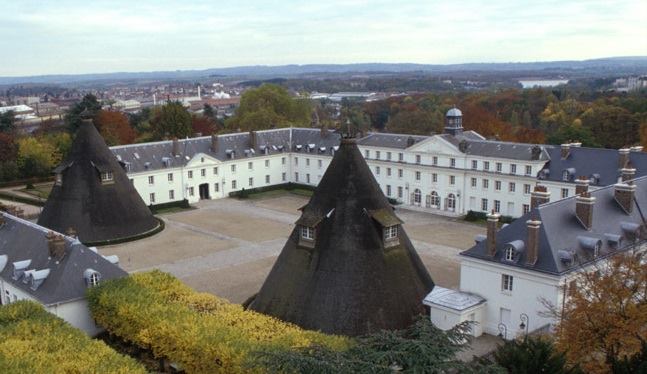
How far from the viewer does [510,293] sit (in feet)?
97.8

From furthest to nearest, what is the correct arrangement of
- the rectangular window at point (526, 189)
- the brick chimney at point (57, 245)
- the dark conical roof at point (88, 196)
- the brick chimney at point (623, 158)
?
the rectangular window at point (526, 189) → the brick chimney at point (623, 158) → the dark conical roof at point (88, 196) → the brick chimney at point (57, 245)

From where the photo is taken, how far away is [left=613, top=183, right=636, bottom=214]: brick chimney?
33.7 metres

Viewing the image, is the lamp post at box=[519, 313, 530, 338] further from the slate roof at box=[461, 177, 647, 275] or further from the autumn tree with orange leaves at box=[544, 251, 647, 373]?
the autumn tree with orange leaves at box=[544, 251, 647, 373]

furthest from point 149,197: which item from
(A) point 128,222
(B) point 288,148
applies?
(B) point 288,148

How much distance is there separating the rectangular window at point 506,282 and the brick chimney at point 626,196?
909 cm

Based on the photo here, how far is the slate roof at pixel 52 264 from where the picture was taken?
2955cm

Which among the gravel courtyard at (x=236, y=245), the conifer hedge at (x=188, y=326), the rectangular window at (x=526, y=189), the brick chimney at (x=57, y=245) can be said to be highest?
the brick chimney at (x=57, y=245)

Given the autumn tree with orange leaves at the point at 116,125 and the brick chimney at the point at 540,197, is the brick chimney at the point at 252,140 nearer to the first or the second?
the autumn tree with orange leaves at the point at 116,125

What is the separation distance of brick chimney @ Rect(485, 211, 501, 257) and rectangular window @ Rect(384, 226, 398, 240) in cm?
530

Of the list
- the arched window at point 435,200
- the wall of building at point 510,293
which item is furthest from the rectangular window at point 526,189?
the wall of building at point 510,293

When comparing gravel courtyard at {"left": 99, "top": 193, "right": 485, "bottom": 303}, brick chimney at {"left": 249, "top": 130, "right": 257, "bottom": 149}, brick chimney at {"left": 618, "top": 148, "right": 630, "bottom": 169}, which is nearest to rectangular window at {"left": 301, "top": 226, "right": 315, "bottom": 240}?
gravel courtyard at {"left": 99, "top": 193, "right": 485, "bottom": 303}

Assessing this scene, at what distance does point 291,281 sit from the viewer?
2784 cm

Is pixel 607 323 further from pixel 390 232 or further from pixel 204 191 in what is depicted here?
pixel 204 191

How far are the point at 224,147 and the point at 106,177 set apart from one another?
21.7 meters
